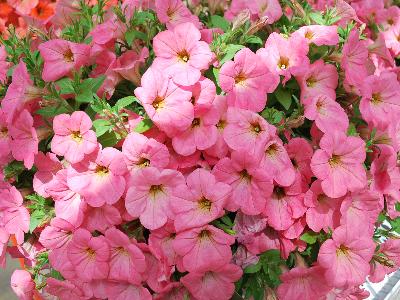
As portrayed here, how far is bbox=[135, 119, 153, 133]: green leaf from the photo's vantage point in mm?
1125

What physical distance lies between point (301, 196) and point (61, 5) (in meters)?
0.87

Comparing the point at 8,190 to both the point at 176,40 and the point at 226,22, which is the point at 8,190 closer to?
the point at 176,40

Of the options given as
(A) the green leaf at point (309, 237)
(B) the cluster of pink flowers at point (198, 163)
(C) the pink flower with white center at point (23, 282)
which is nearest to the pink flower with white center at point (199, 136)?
(B) the cluster of pink flowers at point (198, 163)

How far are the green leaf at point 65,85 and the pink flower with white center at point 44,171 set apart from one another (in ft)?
0.49

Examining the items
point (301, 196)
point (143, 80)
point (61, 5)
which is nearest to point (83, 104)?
point (143, 80)

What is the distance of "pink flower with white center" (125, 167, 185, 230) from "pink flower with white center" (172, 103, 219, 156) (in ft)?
0.21

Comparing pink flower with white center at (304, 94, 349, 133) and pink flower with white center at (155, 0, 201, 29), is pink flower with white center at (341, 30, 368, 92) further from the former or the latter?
pink flower with white center at (155, 0, 201, 29)

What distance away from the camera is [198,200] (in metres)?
1.08

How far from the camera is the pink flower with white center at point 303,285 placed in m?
1.16

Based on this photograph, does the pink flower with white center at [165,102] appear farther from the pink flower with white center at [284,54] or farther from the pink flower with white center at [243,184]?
the pink flower with white center at [284,54]

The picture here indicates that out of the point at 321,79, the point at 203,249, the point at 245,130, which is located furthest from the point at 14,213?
the point at 321,79

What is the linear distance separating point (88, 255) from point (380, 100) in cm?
79

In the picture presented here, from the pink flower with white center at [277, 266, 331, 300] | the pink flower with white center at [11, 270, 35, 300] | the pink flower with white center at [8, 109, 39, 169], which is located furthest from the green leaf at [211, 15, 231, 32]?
the pink flower with white center at [11, 270, 35, 300]

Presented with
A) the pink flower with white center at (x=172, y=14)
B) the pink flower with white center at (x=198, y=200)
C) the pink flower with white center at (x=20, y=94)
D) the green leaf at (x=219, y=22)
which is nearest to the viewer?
the pink flower with white center at (x=198, y=200)
